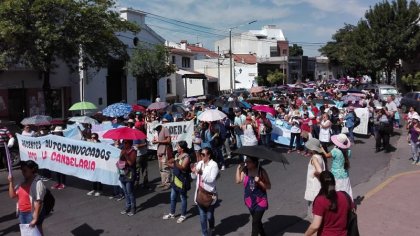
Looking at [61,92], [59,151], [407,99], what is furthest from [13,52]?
[407,99]

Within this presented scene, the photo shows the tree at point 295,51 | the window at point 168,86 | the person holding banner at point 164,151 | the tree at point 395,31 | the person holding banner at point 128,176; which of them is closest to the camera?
the person holding banner at point 128,176

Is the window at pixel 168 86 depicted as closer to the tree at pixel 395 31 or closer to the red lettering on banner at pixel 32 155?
the tree at pixel 395 31

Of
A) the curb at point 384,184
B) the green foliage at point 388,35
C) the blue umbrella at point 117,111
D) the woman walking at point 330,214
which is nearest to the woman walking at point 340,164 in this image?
the curb at point 384,184

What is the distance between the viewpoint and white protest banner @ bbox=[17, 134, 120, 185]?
1010 cm

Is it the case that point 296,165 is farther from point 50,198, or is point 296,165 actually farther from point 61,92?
point 61,92

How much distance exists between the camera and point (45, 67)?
67.4 feet

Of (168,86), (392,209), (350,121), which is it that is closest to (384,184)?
(392,209)

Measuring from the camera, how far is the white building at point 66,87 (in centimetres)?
2419

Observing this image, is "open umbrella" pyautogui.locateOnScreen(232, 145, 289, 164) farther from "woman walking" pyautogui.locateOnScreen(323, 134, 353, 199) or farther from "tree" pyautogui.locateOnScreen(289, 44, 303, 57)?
"tree" pyautogui.locateOnScreen(289, 44, 303, 57)

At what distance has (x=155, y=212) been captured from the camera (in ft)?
30.8

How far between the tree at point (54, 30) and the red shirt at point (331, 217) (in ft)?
54.9

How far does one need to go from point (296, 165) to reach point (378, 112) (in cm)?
454

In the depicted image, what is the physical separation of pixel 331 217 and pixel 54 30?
17.4 meters

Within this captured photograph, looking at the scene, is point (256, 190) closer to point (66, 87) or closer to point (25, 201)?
point (25, 201)
